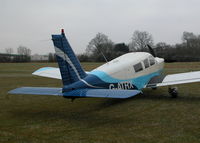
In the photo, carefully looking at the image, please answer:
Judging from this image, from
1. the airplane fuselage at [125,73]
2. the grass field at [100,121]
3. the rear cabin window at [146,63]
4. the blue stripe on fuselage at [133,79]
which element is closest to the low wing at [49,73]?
the grass field at [100,121]

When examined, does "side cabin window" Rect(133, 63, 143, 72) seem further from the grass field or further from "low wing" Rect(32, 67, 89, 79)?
"low wing" Rect(32, 67, 89, 79)

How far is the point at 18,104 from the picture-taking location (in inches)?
375

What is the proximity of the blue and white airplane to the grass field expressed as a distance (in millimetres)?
750

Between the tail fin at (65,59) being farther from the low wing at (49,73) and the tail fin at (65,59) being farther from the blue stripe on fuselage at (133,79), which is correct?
the low wing at (49,73)

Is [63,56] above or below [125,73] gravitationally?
above

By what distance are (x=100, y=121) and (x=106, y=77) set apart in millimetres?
2306

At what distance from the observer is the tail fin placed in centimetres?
717

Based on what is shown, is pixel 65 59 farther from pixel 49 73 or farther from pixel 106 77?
pixel 49 73

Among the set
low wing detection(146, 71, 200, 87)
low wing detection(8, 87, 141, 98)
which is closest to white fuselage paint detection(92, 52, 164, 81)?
low wing detection(146, 71, 200, 87)

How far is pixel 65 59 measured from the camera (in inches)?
286

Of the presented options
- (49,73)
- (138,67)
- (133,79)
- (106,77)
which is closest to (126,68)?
(133,79)

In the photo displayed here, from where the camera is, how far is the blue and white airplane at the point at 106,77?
7.05 metres

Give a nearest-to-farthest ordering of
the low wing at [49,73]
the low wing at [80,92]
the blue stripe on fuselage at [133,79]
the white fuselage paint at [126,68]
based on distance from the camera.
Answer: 1. the low wing at [80,92]
2. the blue stripe on fuselage at [133,79]
3. the white fuselage paint at [126,68]
4. the low wing at [49,73]

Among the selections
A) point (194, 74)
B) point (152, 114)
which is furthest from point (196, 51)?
point (152, 114)
